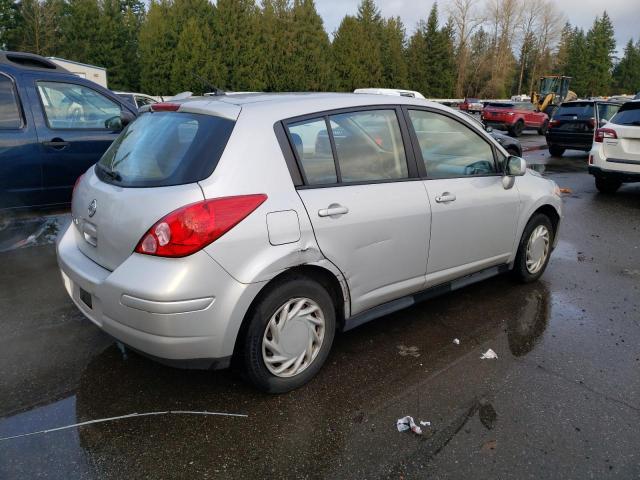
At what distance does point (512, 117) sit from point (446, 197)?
22.1m

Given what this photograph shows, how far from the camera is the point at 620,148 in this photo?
28.3 ft


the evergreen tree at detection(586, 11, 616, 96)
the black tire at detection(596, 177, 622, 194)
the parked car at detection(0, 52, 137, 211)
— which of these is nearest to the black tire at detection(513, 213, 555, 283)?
the parked car at detection(0, 52, 137, 211)

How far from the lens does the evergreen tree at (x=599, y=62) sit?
81750mm

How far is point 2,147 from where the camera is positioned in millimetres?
5105

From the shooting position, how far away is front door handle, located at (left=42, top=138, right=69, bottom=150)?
5400mm

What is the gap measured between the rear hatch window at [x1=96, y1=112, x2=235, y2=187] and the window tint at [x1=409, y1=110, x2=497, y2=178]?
4.82 feet

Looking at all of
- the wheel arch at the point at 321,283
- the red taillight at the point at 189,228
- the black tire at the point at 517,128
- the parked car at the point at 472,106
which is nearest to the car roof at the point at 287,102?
the red taillight at the point at 189,228

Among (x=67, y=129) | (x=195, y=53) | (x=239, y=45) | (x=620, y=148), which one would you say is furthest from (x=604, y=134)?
(x=239, y=45)

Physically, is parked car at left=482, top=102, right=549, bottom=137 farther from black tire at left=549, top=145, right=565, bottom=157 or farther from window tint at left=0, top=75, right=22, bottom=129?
window tint at left=0, top=75, right=22, bottom=129

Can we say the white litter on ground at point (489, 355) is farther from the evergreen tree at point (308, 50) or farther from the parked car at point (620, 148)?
the evergreen tree at point (308, 50)

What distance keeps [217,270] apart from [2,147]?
377 centimetres

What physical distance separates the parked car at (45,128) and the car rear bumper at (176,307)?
10.6 ft

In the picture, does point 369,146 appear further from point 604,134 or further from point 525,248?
point 604,134

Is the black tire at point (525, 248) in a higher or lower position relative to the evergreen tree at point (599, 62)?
lower
